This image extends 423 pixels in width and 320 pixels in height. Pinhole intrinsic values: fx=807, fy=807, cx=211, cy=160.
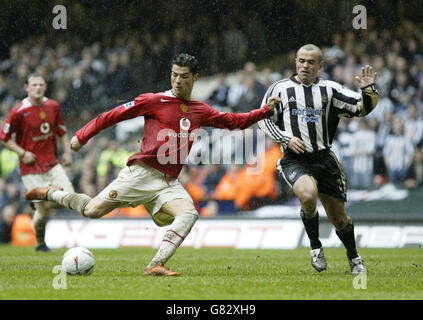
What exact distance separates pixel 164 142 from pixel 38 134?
4207 millimetres

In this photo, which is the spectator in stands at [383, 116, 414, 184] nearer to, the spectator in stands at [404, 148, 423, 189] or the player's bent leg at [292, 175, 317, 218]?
the spectator in stands at [404, 148, 423, 189]

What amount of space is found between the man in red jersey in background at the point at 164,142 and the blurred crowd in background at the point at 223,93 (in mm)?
6043

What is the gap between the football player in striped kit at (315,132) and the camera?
7.73 meters

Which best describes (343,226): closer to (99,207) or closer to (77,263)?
(99,207)

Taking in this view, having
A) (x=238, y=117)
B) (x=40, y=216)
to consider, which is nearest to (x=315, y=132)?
(x=238, y=117)

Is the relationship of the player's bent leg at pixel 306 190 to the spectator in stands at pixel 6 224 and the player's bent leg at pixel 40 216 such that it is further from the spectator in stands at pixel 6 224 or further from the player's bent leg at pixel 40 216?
the spectator in stands at pixel 6 224

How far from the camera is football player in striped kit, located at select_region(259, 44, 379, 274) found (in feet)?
25.3

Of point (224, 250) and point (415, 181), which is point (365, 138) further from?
point (224, 250)

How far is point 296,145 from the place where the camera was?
7.56m

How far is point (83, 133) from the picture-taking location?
24.0ft

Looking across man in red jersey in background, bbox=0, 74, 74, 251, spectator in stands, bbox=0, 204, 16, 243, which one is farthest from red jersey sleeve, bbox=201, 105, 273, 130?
spectator in stands, bbox=0, 204, 16, 243

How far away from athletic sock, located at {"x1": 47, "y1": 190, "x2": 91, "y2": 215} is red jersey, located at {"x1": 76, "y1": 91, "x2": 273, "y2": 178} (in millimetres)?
625
